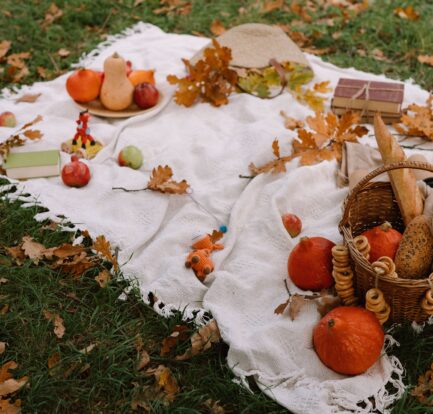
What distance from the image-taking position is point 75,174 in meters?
3.46

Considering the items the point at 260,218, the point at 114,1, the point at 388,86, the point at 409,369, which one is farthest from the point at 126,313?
the point at 114,1

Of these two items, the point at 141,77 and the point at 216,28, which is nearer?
the point at 141,77

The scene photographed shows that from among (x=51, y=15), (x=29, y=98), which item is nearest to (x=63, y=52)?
(x=51, y=15)

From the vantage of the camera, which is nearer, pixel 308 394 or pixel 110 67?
pixel 308 394

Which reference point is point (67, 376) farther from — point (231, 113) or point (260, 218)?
point (231, 113)

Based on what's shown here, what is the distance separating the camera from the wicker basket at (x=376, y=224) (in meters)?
2.40

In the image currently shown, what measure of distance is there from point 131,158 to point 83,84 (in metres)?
0.81

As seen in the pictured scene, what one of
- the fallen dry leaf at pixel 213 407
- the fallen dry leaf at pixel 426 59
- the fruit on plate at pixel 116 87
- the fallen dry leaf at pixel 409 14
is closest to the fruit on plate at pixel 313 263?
the fallen dry leaf at pixel 213 407

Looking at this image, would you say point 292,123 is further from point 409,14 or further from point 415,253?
point 409,14

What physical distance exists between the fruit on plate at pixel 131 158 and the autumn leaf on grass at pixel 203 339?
134cm

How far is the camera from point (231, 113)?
4.13 m

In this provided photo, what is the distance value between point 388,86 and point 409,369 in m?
2.21

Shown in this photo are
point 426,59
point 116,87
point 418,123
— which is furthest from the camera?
point 426,59

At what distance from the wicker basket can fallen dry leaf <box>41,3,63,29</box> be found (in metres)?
3.70
